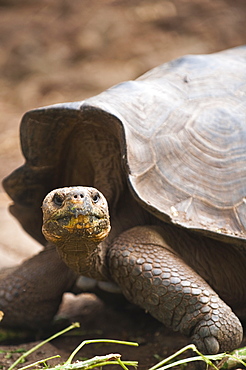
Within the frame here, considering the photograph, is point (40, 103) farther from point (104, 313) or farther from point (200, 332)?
point (200, 332)

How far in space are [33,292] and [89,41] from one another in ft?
22.8

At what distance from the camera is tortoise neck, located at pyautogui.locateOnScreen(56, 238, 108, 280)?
261 cm

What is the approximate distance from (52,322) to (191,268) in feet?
3.84

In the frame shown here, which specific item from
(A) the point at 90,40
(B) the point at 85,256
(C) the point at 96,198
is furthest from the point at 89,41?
(C) the point at 96,198

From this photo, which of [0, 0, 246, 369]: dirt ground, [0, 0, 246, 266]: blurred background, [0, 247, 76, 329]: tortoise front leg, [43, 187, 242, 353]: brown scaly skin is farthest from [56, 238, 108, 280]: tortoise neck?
[0, 0, 246, 266]: blurred background

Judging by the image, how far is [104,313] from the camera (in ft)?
12.4

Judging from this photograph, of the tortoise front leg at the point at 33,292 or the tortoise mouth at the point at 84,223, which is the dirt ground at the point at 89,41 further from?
the tortoise mouth at the point at 84,223

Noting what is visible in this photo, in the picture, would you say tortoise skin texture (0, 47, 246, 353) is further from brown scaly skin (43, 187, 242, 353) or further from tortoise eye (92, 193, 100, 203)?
tortoise eye (92, 193, 100, 203)

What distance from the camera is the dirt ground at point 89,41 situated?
924 centimetres

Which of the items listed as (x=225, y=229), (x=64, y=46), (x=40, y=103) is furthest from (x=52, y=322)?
(x=64, y=46)

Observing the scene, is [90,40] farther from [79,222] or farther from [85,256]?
[79,222]

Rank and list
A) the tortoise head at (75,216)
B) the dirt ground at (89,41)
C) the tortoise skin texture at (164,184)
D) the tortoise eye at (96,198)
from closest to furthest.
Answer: the tortoise head at (75,216)
the tortoise eye at (96,198)
the tortoise skin texture at (164,184)
the dirt ground at (89,41)

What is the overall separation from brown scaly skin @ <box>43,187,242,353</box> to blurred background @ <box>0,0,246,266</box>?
6.54m

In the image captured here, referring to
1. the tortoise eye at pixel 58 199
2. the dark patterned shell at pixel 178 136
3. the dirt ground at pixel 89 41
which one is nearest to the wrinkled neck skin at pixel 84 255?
the tortoise eye at pixel 58 199
